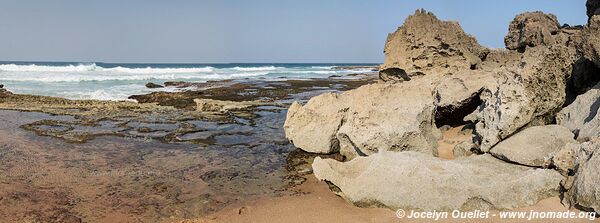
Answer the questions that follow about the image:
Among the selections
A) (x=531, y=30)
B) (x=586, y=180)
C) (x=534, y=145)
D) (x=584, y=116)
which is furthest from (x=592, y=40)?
Result: (x=531, y=30)

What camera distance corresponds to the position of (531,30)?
12492mm

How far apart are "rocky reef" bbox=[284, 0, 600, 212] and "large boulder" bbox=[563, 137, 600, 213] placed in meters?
0.01

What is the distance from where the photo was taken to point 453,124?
35.7ft

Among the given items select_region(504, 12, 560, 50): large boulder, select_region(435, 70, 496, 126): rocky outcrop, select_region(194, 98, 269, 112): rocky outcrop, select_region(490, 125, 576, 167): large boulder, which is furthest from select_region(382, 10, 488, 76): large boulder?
select_region(194, 98, 269, 112): rocky outcrop

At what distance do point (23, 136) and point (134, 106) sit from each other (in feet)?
26.2

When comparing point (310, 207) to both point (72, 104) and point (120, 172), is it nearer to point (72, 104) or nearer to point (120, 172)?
point (120, 172)

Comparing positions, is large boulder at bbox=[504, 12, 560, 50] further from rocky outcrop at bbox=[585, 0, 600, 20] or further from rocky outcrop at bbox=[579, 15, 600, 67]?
rocky outcrop at bbox=[579, 15, 600, 67]

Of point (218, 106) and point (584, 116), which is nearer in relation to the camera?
point (584, 116)

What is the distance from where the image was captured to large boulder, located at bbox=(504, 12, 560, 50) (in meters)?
12.0

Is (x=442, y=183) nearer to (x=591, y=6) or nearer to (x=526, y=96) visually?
(x=526, y=96)

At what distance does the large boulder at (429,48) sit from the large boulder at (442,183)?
22.8ft

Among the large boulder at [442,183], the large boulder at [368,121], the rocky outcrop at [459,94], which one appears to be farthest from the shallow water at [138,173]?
the rocky outcrop at [459,94]

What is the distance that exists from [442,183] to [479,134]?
232 cm

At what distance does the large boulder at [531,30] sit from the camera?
39.3ft
